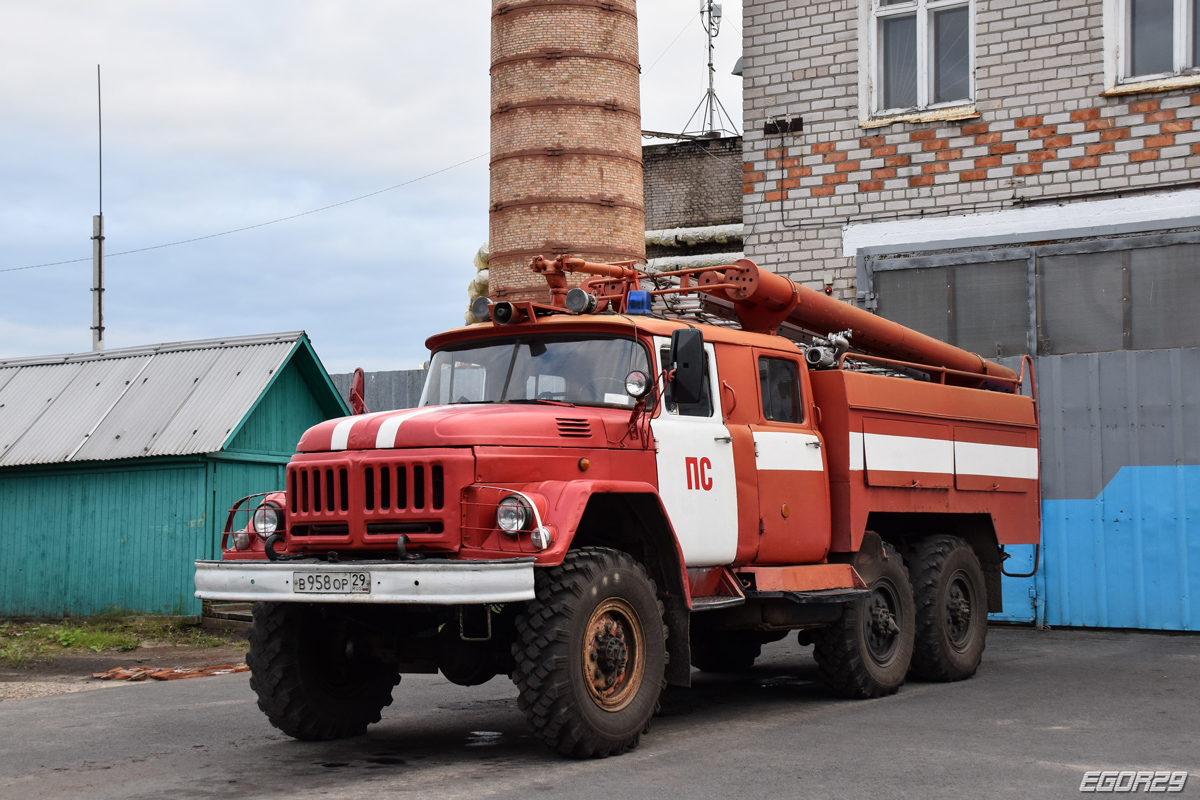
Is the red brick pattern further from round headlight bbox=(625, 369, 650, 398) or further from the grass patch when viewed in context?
the grass patch

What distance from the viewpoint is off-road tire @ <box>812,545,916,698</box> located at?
372 inches

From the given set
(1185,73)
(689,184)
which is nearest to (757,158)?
(1185,73)

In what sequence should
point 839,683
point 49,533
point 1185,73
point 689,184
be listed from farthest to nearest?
point 689,184
point 49,533
point 1185,73
point 839,683

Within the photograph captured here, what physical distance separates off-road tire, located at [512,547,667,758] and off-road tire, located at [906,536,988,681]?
3693 millimetres

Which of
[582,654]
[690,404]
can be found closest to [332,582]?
[582,654]

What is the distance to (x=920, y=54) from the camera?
15031 millimetres

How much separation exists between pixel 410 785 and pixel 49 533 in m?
11.9

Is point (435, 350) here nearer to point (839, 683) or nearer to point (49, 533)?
point (839, 683)

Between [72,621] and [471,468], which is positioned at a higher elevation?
[471,468]

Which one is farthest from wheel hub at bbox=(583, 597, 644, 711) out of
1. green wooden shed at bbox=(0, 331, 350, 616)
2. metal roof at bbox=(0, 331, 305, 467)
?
metal roof at bbox=(0, 331, 305, 467)

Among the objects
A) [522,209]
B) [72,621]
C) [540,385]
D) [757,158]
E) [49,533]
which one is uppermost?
[522,209]

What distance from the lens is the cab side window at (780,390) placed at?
915cm

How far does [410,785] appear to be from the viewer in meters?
6.49

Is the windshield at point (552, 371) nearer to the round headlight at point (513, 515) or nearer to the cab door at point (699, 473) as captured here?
the cab door at point (699, 473)
